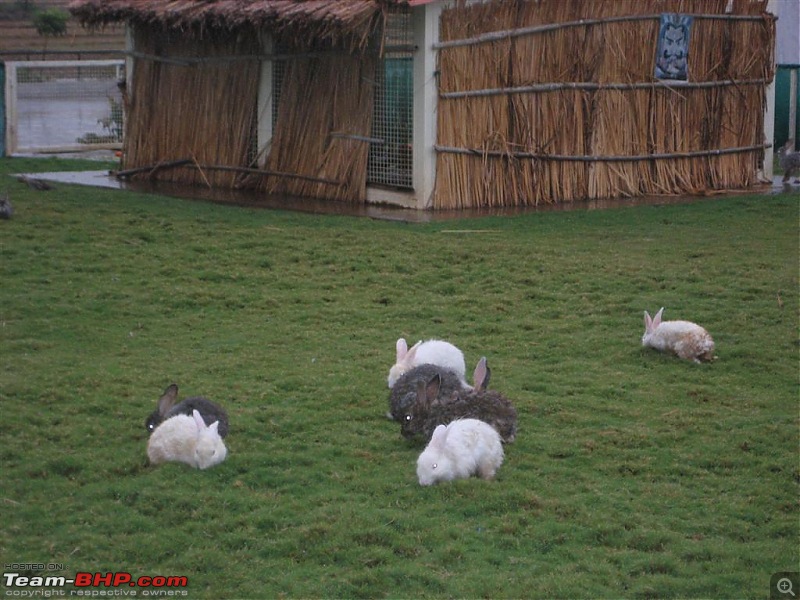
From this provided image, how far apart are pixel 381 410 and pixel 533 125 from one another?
24.8 feet

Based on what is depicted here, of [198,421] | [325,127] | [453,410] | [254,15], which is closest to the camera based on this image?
[198,421]

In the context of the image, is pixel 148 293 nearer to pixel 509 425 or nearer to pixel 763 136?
pixel 509 425

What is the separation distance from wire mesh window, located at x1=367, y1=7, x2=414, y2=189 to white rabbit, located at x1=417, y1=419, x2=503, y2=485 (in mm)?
7987

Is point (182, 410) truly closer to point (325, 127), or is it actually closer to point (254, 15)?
point (254, 15)

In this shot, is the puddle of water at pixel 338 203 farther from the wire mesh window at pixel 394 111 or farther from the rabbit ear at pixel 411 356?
the rabbit ear at pixel 411 356

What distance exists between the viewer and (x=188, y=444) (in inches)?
227

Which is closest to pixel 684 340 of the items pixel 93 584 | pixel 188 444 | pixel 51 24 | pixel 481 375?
pixel 481 375

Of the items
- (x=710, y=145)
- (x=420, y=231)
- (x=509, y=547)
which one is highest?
(x=710, y=145)

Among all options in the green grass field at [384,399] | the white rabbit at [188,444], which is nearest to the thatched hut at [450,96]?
the green grass field at [384,399]

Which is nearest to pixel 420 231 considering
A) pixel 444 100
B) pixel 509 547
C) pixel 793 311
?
pixel 444 100

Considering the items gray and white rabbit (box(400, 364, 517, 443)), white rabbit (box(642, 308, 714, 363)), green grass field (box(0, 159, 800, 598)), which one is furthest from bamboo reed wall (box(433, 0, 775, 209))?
gray and white rabbit (box(400, 364, 517, 443))

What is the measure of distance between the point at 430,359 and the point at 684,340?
6.71 feet

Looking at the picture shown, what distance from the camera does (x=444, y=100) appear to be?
42.8ft

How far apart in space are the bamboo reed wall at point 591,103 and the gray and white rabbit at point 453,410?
717cm
